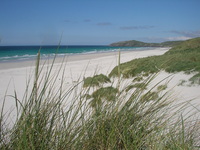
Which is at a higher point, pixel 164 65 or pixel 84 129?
pixel 164 65

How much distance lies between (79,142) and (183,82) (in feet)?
16.2

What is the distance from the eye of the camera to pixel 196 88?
4980 mm

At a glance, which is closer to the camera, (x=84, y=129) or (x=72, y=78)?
(x=84, y=129)

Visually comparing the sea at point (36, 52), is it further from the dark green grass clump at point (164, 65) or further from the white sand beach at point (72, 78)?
the dark green grass clump at point (164, 65)

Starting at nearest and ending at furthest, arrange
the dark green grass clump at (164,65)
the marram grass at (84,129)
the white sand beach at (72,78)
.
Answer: the marram grass at (84,129), the dark green grass clump at (164,65), the white sand beach at (72,78)

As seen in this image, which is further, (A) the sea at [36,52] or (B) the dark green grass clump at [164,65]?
(A) the sea at [36,52]

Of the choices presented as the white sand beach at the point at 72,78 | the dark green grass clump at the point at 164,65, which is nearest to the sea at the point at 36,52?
the white sand beach at the point at 72,78

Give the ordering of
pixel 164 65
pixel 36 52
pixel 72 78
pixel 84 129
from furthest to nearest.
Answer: pixel 36 52 < pixel 72 78 < pixel 164 65 < pixel 84 129

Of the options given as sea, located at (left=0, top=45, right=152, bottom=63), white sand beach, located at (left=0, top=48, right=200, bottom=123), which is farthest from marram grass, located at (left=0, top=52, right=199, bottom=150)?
sea, located at (left=0, top=45, right=152, bottom=63)

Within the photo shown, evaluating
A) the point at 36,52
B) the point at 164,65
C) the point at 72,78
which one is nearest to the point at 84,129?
the point at 164,65

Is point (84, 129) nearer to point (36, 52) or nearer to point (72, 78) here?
point (72, 78)

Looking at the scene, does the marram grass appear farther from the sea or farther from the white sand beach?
the sea

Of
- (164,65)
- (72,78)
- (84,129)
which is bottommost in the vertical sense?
(72,78)

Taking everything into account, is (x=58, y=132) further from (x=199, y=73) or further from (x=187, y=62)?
(x=187, y=62)
